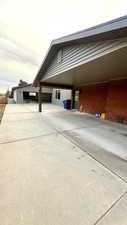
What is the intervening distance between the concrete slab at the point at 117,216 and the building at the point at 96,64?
2.87m

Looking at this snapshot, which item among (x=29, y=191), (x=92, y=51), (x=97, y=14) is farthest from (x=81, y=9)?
(x=29, y=191)

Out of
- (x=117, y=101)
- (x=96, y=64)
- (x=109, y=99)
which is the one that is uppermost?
(x=96, y=64)

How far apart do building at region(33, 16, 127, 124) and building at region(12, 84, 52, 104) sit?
8926 millimetres

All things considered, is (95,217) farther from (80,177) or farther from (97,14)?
(97,14)

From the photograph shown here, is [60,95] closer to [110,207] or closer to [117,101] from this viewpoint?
[117,101]

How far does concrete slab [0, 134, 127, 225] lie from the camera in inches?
38.5

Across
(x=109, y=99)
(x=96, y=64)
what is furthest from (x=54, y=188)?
(x=109, y=99)

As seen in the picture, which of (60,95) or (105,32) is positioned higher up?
(105,32)

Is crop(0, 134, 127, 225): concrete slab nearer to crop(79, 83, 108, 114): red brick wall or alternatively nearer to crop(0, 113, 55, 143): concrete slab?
crop(0, 113, 55, 143): concrete slab

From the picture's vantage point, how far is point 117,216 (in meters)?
0.99

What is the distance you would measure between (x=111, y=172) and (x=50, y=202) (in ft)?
3.75

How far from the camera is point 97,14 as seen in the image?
3.10 metres

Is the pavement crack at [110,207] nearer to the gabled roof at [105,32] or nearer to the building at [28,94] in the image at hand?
the gabled roof at [105,32]

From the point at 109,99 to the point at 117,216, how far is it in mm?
5516
